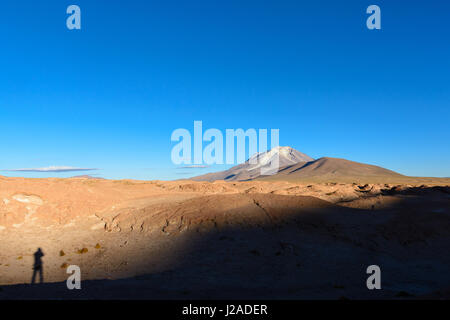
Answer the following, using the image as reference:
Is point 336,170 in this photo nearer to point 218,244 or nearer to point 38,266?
point 218,244

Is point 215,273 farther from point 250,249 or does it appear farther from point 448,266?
point 448,266

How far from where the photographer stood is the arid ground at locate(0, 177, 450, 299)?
8.88 m

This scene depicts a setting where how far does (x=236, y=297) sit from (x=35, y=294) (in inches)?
206

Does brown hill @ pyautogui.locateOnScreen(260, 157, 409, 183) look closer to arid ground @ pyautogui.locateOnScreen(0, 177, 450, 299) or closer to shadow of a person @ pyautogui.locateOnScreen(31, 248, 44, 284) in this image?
arid ground @ pyautogui.locateOnScreen(0, 177, 450, 299)

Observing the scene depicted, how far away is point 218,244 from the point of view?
44.9 ft

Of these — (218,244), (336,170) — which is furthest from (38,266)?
(336,170)

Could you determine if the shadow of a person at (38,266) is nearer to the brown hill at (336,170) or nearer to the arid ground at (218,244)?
the arid ground at (218,244)

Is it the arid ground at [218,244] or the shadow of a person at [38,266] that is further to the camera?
the shadow of a person at [38,266]

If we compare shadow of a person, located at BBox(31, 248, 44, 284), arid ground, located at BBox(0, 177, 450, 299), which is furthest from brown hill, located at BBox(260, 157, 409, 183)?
shadow of a person, located at BBox(31, 248, 44, 284)

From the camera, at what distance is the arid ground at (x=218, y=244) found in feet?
29.1

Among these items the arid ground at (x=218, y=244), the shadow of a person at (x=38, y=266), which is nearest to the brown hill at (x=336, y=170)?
the arid ground at (x=218, y=244)

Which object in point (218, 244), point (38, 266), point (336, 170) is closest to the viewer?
point (38, 266)

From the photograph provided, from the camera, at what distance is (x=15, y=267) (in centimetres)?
1199

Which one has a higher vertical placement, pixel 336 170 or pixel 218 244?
pixel 336 170
